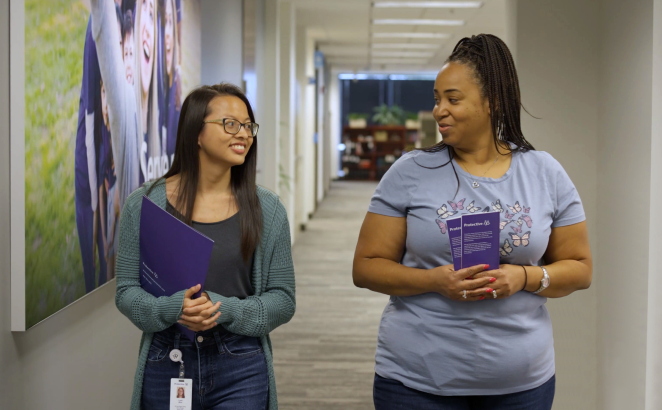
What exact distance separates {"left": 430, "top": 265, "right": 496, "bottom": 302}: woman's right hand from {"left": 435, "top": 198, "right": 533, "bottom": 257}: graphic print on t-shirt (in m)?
0.10

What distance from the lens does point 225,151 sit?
168 cm

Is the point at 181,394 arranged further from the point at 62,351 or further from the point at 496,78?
the point at 496,78

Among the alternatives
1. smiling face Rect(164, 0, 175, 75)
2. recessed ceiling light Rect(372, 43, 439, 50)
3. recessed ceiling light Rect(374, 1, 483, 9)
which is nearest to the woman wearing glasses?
smiling face Rect(164, 0, 175, 75)

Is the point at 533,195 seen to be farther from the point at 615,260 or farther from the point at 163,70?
the point at 163,70

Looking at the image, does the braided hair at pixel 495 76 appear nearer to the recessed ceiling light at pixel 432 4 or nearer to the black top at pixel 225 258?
the black top at pixel 225 258

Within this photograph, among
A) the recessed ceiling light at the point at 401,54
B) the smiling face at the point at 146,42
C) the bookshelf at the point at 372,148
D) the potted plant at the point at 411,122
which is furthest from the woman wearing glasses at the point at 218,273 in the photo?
the potted plant at the point at 411,122

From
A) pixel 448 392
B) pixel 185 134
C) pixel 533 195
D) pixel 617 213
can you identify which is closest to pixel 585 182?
pixel 617 213

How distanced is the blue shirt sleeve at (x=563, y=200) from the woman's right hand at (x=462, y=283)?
0.87 feet

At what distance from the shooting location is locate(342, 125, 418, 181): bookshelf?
74.9ft

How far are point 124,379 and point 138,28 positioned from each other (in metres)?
1.36

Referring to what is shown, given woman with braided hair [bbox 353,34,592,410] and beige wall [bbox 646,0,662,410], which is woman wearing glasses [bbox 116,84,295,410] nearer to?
woman with braided hair [bbox 353,34,592,410]

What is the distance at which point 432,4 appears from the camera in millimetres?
9148

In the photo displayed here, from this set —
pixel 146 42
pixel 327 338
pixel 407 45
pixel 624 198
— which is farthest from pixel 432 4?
pixel 624 198

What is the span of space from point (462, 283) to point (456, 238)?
97 mm
